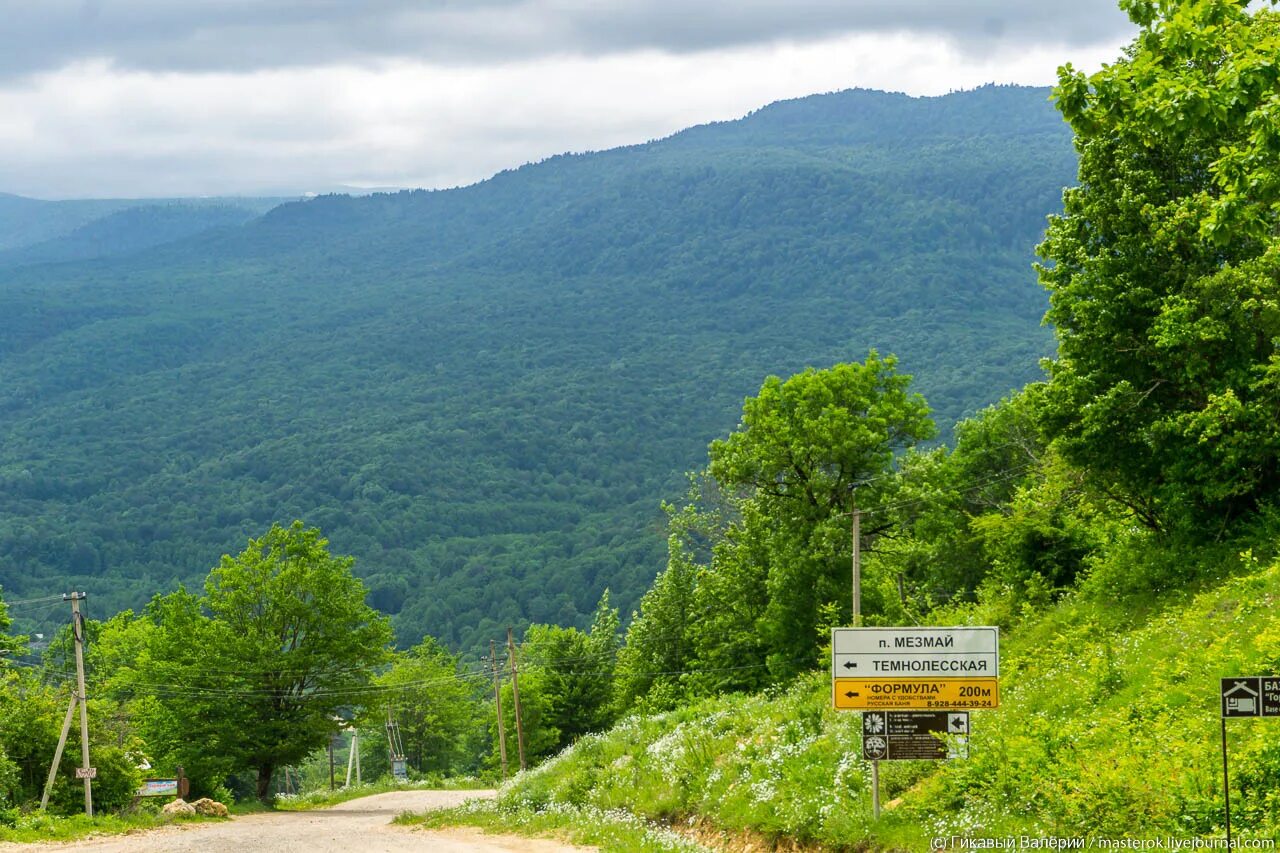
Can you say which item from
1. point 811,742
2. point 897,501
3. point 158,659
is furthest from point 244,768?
point 811,742

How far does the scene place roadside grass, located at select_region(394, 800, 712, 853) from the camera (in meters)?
21.3

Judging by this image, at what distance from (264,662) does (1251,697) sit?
4719 cm

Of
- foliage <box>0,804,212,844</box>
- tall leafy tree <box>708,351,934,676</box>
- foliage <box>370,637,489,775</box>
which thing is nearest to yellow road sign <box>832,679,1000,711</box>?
foliage <box>0,804,212,844</box>

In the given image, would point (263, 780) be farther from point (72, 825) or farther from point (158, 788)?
point (72, 825)

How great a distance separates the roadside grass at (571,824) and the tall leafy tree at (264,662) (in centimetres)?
1831

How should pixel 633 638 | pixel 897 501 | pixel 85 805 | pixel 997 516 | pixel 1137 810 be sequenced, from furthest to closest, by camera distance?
pixel 633 638 < pixel 897 501 < pixel 85 805 < pixel 997 516 < pixel 1137 810

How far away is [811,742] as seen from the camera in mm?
23734

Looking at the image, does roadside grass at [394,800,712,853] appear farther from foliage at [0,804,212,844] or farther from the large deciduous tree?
the large deciduous tree

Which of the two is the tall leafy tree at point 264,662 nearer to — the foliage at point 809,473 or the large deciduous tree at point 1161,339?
the foliage at point 809,473

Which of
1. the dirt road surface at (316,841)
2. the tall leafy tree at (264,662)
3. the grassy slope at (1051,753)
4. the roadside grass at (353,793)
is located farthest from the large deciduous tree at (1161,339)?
the roadside grass at (353,793)

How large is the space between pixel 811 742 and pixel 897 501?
20.2 m

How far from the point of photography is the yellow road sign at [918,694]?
1841cm

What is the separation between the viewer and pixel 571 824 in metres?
26.8

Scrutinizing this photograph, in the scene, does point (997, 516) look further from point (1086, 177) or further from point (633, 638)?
point (633, 638)
